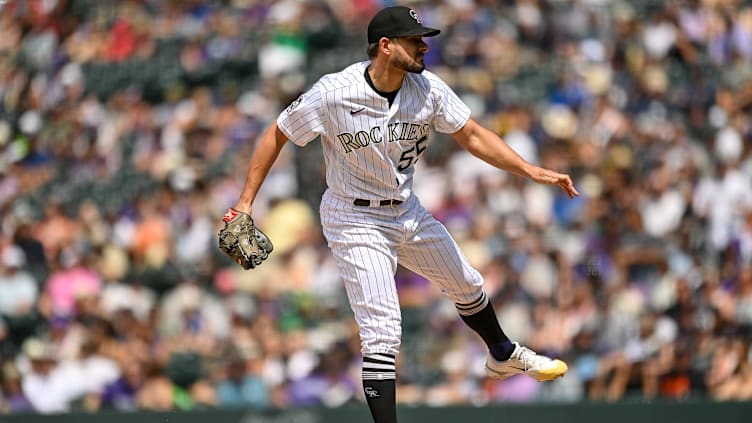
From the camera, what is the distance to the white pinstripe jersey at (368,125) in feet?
21.3

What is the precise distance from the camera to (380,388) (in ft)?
21.4

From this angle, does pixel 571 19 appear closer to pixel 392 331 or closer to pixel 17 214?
pixel 17 214

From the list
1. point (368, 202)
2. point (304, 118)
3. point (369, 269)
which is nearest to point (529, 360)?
point (369, 269)

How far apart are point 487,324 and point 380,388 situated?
937 mm

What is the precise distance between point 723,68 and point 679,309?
255 cm

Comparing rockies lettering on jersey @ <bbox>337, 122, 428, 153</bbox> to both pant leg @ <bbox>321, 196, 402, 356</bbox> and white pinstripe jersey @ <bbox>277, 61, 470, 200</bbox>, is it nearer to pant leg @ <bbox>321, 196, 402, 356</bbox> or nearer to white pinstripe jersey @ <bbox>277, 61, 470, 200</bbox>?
white pinstripe jersey @ <bbox>277, 61, 470, 200</bbox>

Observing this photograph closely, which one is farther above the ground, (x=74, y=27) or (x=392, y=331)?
(x=74, y=27)

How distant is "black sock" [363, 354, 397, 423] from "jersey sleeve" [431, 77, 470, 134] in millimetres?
1239

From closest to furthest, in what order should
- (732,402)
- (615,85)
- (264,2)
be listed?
(732,402)
(615,85)
(264,2)

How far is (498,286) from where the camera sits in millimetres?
10297

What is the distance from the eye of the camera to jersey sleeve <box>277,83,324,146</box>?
21.4ft

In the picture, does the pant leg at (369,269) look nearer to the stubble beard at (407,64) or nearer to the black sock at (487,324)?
the black sock at (487,324)

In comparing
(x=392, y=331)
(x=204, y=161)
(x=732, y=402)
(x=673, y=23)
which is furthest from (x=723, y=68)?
(x=392, y=331)

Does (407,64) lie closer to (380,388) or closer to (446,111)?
(446,111)
